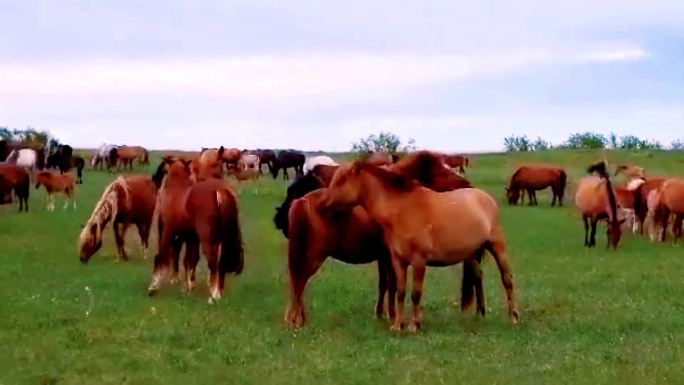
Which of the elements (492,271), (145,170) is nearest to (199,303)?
(492,271)

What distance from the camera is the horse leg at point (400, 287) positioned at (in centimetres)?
1248

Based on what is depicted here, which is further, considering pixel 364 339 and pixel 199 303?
pixel 199 303

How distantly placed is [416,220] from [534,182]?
31.7 meters

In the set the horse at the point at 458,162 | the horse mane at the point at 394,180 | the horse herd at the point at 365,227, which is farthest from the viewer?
the horse at the point at 458,162

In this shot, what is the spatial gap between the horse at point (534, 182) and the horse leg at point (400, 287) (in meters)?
31.1

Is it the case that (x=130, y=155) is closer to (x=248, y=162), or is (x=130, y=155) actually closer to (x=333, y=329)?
(x=248, y=162)

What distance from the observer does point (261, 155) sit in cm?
6306

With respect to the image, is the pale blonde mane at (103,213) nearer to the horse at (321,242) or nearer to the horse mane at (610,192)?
the horse at (321,242)

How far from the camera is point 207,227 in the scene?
1520 cm

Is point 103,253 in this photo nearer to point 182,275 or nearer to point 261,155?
point 182,275

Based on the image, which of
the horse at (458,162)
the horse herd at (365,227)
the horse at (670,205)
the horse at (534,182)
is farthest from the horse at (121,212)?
the horse at (458,162)

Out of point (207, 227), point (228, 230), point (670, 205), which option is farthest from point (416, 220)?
point (670, 205)

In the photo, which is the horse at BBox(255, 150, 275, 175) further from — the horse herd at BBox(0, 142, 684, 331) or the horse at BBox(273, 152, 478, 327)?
the horse at BBox(273, 152, 478, 327)

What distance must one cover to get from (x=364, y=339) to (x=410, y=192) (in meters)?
1.89
